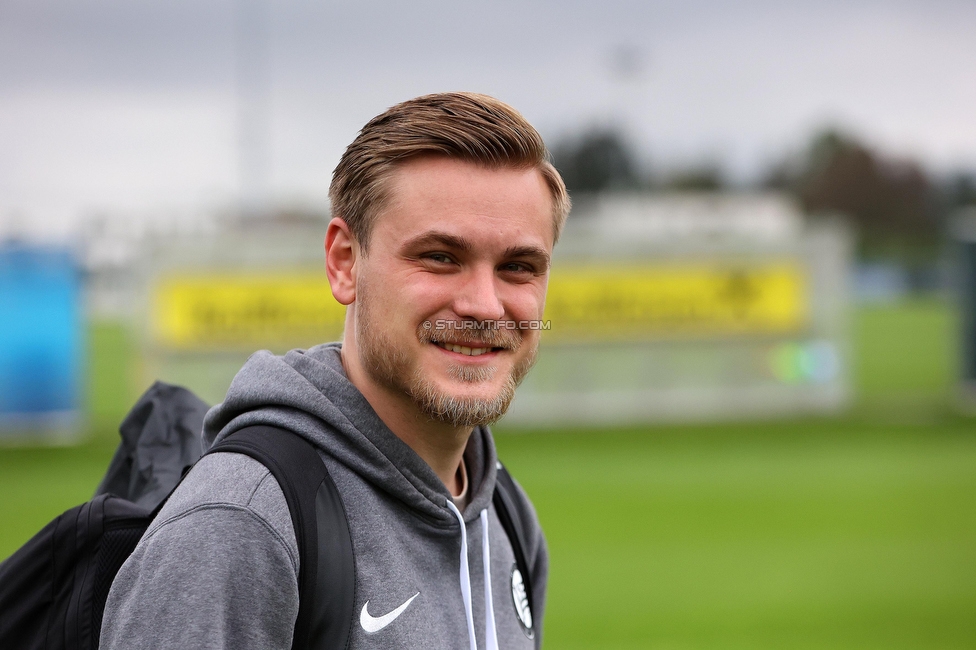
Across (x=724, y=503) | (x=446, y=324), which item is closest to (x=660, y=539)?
(x=724, y=503)

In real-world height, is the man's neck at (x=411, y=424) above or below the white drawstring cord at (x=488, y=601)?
above

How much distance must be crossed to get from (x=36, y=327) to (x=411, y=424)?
14760 millimetres

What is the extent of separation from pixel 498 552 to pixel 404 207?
27.5 inches

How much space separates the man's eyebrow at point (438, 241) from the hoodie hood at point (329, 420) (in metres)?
0.26

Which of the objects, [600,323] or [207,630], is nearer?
[207,630]

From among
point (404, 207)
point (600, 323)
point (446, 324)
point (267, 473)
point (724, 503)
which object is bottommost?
point (724, 503)

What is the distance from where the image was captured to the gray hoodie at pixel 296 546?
58.7 inches

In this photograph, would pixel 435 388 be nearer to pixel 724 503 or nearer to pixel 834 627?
pixel 834 627

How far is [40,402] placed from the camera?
15922mm

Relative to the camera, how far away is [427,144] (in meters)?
1.83

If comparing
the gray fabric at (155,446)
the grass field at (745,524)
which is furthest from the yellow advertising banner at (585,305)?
the gray fabric at (155,446)

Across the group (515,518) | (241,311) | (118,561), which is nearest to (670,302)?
(241,311)

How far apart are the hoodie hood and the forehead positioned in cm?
26

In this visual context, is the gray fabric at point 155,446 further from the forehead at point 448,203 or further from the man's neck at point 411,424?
the forehead at point 448,203
